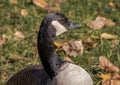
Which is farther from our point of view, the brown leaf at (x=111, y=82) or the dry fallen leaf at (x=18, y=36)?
the dry fallen leaf at (x=18, y=36)

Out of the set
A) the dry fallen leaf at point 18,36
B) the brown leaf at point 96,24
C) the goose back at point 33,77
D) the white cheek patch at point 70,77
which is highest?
the white cheek patch at point 70,77

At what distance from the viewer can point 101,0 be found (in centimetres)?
662

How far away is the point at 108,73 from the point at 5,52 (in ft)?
4.10

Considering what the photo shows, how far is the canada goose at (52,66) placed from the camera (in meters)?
3.60

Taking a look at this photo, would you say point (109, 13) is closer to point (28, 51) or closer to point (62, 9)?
point (62, 9)

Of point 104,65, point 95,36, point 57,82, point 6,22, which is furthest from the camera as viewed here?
point 6,22

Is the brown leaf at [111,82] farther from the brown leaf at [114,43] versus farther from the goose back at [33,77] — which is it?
the brown leaf at [114,43]

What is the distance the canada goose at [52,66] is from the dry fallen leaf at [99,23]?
188 centimetres

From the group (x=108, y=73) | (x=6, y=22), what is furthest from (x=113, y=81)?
(x=6, y=22)

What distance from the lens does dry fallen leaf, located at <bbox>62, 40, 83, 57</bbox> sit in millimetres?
5023

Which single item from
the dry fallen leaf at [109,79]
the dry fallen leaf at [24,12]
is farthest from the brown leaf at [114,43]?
the dry fallen leaf at [24,12]

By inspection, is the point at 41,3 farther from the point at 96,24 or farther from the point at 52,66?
the point at 52,66

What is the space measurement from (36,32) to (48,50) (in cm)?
205

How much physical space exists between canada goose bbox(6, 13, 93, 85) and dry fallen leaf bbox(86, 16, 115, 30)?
1879 millimetres
